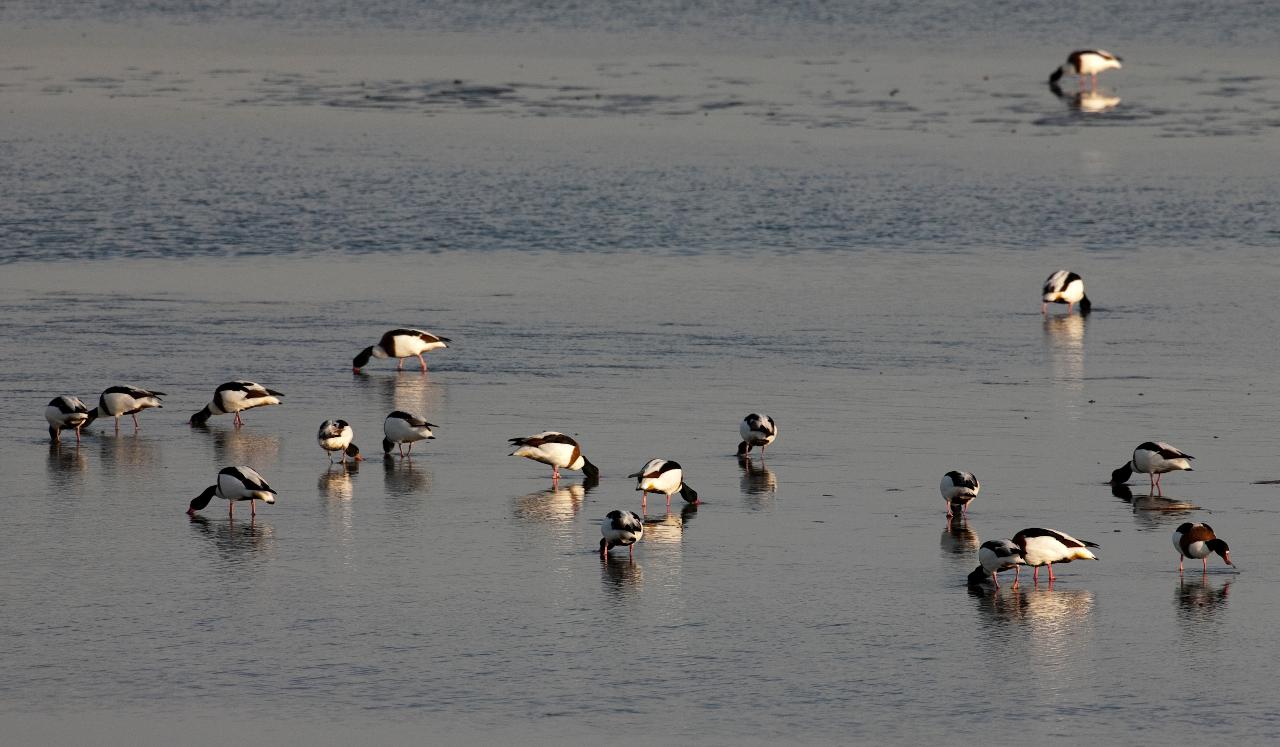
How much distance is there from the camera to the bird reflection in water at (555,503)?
18.9 metres

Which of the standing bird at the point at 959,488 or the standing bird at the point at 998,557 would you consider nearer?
the standing bird at the point at 998,557

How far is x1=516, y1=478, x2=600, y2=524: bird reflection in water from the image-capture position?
18938 millimetres

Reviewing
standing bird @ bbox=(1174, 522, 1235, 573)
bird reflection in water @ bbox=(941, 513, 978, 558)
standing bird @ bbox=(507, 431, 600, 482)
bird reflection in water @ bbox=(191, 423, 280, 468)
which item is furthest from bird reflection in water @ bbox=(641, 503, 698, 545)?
bird reflection in water @ bbox=(191, 423, 280, 468)

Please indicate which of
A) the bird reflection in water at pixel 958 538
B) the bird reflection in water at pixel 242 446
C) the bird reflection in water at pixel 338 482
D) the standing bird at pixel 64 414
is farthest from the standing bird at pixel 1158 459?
the standing bird at pixel 64 414

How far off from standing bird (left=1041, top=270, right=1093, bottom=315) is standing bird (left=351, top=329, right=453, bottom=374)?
28.9 feet

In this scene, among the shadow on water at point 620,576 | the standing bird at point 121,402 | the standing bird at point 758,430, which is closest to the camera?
the shadow on water at point 620,576

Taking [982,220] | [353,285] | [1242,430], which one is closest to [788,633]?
[1242,430]

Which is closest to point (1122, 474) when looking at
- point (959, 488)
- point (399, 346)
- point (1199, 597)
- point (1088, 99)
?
point (959, 488)

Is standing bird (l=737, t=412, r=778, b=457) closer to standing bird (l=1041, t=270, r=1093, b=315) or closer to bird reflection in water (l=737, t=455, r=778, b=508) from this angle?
bird reflection in water (l=737, t=455, r=778, b=508)

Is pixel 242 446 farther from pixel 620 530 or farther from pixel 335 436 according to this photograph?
pixel 620 530

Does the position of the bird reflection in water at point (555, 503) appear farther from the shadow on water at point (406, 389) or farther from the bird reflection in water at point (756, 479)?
the shadow on water at point (406, 389)

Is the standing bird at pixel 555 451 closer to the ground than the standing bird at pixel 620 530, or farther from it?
farther from it

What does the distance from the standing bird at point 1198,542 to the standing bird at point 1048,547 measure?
0.70 meters

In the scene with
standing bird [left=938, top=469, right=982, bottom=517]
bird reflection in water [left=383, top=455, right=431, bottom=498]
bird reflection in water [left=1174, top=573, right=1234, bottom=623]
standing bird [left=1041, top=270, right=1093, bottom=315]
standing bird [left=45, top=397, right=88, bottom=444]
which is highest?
standing bird [left=1041, top=270, right=1093, bottom=315]
